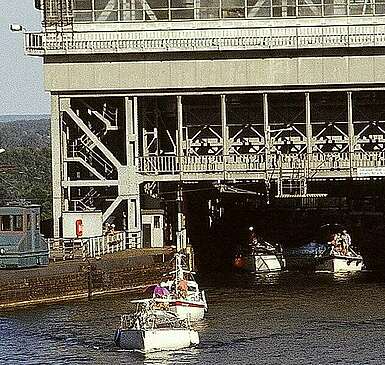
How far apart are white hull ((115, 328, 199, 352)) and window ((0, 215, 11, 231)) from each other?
51.2ft

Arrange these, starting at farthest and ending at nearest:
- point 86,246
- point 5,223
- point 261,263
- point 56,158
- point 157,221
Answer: point 261,263
point 157,221
point 56,158
point 86,246
point 5,223

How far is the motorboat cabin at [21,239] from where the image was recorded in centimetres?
6081

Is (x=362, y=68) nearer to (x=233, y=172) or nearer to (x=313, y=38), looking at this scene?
(x=313, y=38)

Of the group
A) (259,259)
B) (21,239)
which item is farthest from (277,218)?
(21,239)

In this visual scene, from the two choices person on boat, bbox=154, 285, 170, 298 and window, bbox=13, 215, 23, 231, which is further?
window, bbox=13, 215, 23, 231

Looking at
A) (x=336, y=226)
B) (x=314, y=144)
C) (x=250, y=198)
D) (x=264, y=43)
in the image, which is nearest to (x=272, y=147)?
(x=314, y=144)

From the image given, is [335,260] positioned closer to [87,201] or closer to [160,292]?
[87,201]

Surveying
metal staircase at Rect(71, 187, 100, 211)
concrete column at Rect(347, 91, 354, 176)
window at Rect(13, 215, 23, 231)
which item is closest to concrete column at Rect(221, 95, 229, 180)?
concrete column at Rect(347, 91, 354, 176)

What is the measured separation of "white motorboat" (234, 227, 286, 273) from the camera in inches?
2990

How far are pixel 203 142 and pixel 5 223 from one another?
51.7 feet

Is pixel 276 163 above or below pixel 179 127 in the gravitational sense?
below

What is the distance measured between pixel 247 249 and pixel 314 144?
8024 millimetres

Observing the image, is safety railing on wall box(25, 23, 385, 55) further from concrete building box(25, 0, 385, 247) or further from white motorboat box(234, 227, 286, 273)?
white motorboat box(234, 227, 286, 273)

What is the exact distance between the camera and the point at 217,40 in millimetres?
67750
